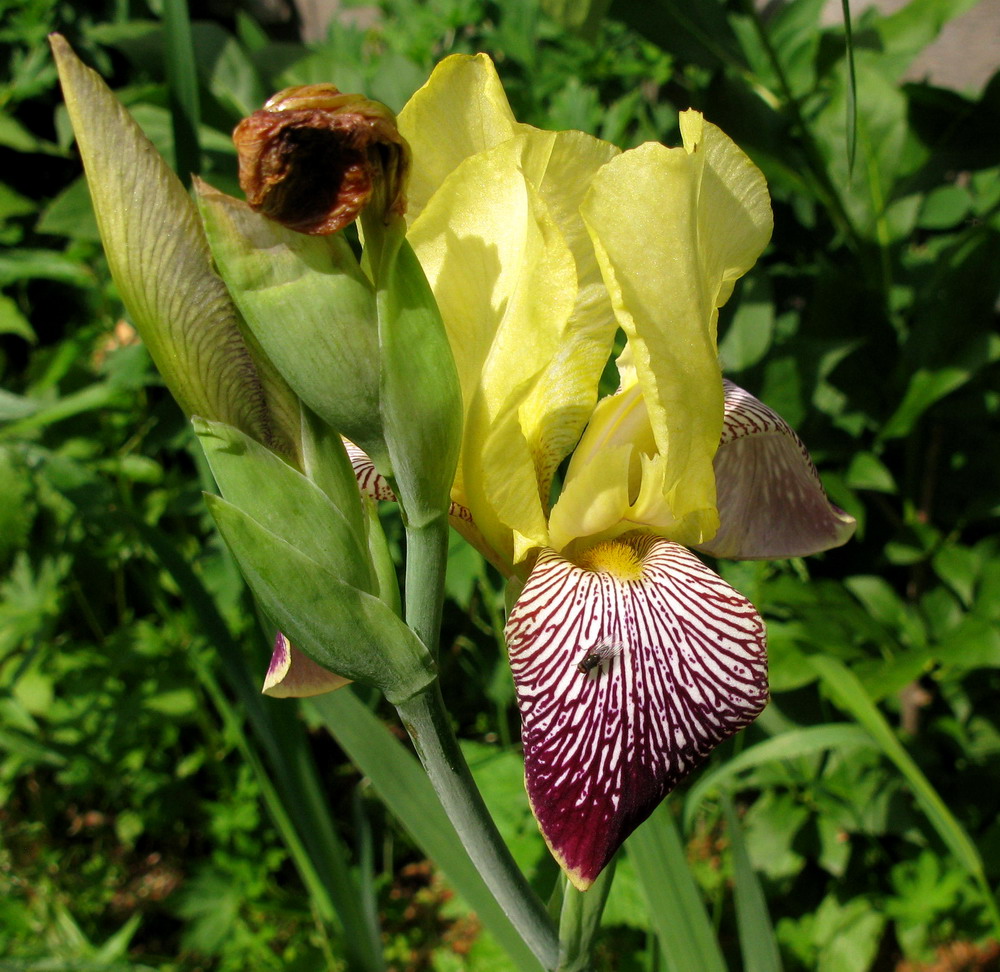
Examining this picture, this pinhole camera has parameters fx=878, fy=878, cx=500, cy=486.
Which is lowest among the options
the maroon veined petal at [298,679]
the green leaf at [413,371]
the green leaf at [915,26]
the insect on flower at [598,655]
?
the maroon veined petal at [298,679]

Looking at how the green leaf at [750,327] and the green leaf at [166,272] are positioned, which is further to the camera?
the green leaf at [750,327]

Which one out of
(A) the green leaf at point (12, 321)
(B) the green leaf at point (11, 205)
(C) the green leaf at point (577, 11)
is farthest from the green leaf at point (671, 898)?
(B) the green leaf at point (11, 205)

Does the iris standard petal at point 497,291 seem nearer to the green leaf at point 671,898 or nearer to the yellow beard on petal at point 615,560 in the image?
the yellow beard on petal at point 615,560

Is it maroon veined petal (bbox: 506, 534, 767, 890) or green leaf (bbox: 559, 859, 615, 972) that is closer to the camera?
maroon veined petal (bbox: 506, 534, 767, 890)

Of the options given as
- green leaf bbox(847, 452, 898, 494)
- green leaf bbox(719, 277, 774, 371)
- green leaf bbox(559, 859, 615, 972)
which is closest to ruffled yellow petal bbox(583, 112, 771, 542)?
green leaf bbox(559, 859, 615, 972)

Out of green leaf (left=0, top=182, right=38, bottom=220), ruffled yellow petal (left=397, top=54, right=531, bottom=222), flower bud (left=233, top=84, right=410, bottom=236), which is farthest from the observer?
green leaf (left=0, top=182, right=38, bottom=220)

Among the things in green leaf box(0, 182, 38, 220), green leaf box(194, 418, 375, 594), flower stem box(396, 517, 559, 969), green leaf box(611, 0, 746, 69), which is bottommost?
green leaf box(0, 182, 38, 220)

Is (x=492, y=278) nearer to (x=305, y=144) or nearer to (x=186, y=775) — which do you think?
(x=305, y=144)

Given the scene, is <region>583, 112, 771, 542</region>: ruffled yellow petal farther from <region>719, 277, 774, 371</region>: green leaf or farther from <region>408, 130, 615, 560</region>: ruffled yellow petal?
<region>719, 277, 774, 371</region>: green leaf
